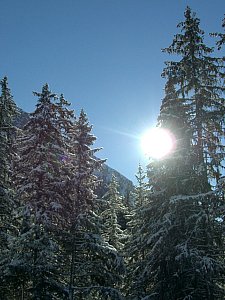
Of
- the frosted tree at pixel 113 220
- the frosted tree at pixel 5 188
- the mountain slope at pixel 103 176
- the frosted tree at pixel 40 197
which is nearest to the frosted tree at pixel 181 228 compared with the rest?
the frosted tree at pixel 40 197

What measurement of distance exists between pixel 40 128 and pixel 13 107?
315 inches

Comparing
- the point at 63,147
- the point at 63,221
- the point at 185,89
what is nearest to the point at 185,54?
the point at 185,89

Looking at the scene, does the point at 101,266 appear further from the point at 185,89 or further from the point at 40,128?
the point at 185,89

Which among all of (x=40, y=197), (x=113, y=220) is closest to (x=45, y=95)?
(x=40, y=197)

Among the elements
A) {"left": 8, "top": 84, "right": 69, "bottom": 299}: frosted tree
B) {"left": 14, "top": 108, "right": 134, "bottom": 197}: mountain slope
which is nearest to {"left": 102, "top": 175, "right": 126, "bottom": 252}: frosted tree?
{"left": 14, "top": 108, "right": 134, "bottom": 197}: mountain slope

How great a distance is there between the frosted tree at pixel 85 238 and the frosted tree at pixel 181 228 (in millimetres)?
1663

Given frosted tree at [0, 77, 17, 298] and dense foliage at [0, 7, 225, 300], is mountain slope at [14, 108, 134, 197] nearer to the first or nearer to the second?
frosted tree at [0, 77, 17, 298]

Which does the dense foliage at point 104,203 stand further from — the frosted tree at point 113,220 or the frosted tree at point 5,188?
the frosted tree at point 113,220

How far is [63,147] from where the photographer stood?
19.3 meters

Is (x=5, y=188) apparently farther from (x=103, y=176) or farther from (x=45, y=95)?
(x=103, y=176)

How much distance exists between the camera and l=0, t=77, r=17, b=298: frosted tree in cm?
1777

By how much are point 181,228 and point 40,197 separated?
24.3ft

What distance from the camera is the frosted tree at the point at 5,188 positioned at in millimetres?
17766

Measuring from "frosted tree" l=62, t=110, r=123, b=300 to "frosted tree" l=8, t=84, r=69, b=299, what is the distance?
93 cm
